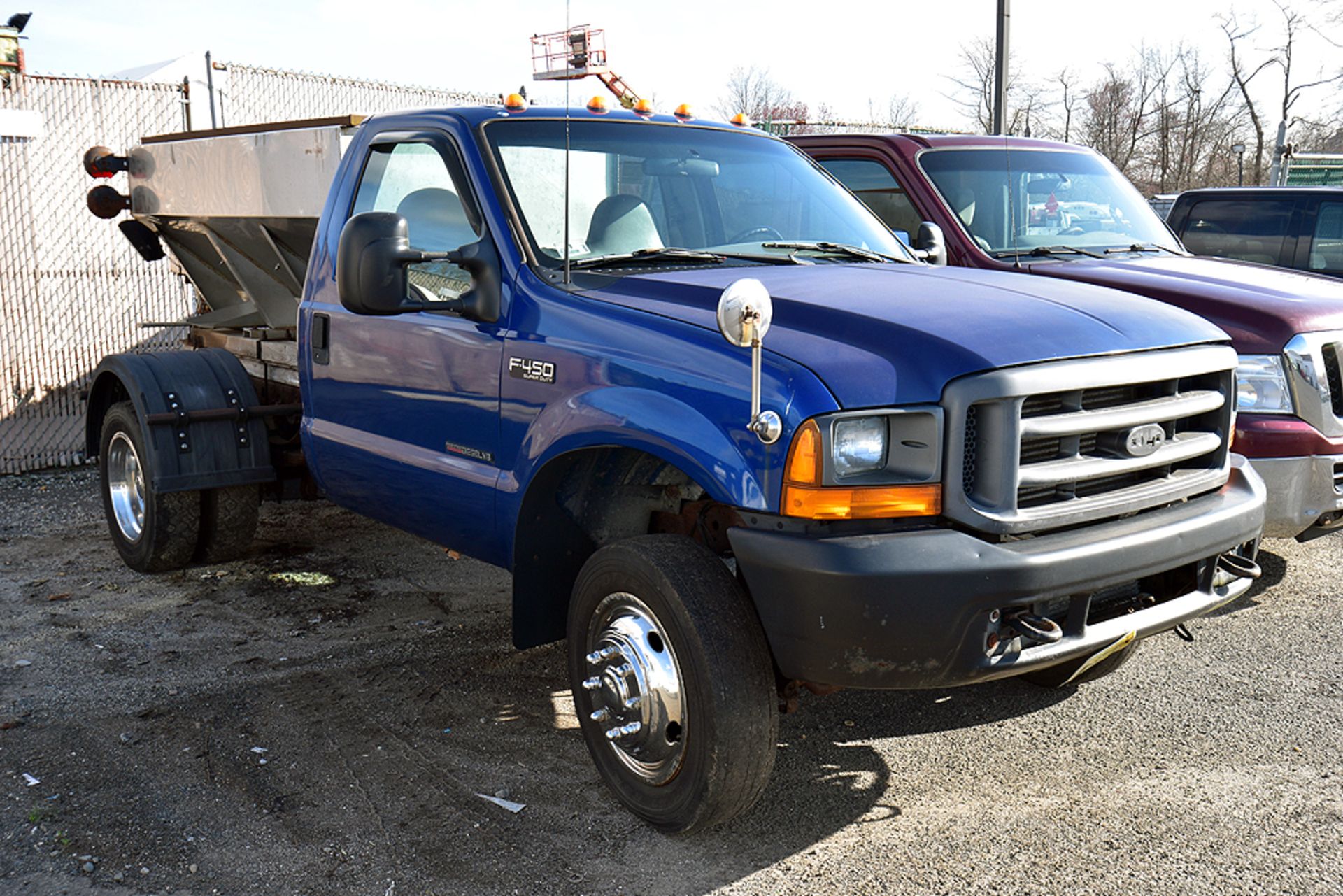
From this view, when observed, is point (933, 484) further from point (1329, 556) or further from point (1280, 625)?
point (1329, 556)

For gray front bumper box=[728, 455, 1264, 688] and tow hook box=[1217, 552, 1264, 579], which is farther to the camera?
tow hook box=[1217, 552, 1264, 579]

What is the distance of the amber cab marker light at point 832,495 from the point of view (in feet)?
9.89

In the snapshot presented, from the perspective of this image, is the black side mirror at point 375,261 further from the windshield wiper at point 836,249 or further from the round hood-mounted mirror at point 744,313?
the windshield wiper at point 836,249

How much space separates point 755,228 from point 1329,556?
407cm

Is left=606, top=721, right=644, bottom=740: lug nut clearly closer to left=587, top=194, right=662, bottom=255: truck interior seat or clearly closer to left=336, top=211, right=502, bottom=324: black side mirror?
left=336, top=211, right=502, bottom=324: black side mirror

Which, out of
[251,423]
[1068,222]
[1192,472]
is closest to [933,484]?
[1192,472]

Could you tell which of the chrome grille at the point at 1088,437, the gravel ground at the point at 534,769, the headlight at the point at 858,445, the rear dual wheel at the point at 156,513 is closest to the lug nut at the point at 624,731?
the gravel ground at the point at 534,769

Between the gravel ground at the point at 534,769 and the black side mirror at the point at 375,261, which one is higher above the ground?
the black side mirror at the point at 375,261

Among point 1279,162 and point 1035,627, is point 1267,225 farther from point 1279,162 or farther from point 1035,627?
point 1279,162

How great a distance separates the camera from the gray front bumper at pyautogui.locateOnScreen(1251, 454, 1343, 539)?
5137mm

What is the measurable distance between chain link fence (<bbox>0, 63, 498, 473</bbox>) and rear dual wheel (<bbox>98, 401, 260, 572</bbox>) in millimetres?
2433

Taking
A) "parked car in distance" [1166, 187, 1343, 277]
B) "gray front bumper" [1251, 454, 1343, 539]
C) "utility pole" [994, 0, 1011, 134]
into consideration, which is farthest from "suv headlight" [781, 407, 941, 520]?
"utility pole" [994, 0, 1011, 134]

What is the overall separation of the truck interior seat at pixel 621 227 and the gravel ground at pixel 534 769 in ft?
5.47

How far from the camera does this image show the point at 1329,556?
6.55 metres
